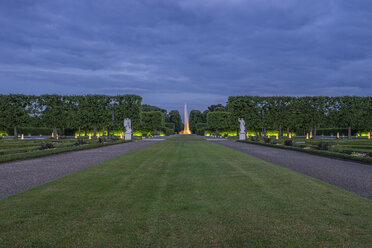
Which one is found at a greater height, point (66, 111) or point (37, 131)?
point (66, 111)

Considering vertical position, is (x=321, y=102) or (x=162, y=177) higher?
(x=321, y=102)

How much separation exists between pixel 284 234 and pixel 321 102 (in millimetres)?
40330

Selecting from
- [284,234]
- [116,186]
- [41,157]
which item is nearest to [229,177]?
[116,186]

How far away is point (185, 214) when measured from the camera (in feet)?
14.4

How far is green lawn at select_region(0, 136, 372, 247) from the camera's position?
3391 mm

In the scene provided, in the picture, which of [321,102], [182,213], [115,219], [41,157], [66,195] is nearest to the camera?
[115,219]

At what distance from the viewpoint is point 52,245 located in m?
3.23

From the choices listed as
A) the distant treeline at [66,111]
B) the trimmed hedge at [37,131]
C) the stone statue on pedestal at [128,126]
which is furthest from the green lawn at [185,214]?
the trimmed hedge at [37,131]

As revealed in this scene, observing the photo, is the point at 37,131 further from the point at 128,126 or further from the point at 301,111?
the point at 301,111

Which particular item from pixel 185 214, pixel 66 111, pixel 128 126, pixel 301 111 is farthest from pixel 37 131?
pixel 185 214

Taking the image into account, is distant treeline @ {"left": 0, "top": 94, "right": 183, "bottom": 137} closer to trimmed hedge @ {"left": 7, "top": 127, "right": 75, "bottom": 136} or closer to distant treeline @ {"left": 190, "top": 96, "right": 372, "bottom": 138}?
trimmed hedge @ {"left": 7, "top": 127, "right": 75, "bottom": 136}

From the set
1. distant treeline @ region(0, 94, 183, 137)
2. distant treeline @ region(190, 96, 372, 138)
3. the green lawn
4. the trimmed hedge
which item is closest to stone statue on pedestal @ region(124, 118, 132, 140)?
distant treeline @ region(0, 94, 183, 137)

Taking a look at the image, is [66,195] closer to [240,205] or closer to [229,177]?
[240,205]

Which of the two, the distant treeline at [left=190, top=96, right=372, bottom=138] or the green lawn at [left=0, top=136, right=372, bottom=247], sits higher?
the distant treeline at [left=190, top=96, right=372, bottom=138]
